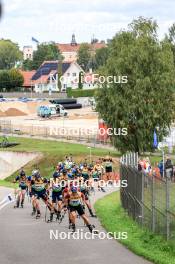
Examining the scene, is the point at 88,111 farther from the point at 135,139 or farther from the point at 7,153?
the point at 135,139

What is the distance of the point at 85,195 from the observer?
2333 centimetres

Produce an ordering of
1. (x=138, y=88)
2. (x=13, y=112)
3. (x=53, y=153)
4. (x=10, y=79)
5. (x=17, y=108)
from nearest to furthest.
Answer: (x=138, y=88)
(x=53, y=153)
(x=13, y=112)
(x=17, y=108)
(x=10, y=79)

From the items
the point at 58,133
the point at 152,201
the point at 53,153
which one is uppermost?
the point at 152,201

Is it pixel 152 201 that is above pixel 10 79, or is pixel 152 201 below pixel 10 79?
above

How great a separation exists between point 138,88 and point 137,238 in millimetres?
26601

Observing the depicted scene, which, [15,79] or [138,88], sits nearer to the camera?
[138,88]

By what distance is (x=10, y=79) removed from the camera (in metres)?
147

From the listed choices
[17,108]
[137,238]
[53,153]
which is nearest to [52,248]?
[137,238]

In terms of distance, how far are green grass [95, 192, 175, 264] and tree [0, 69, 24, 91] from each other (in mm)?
120887

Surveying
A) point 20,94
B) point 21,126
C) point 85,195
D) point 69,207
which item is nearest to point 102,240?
point 69,207

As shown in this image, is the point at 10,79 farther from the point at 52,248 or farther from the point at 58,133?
the point at 52,248

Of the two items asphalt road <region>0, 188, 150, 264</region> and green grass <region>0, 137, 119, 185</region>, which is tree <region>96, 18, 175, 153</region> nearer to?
green grass <region>0, 137, 119, 185</region>

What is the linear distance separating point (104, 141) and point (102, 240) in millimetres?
39002

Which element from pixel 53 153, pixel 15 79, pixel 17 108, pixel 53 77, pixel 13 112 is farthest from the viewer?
pixel 15 79
